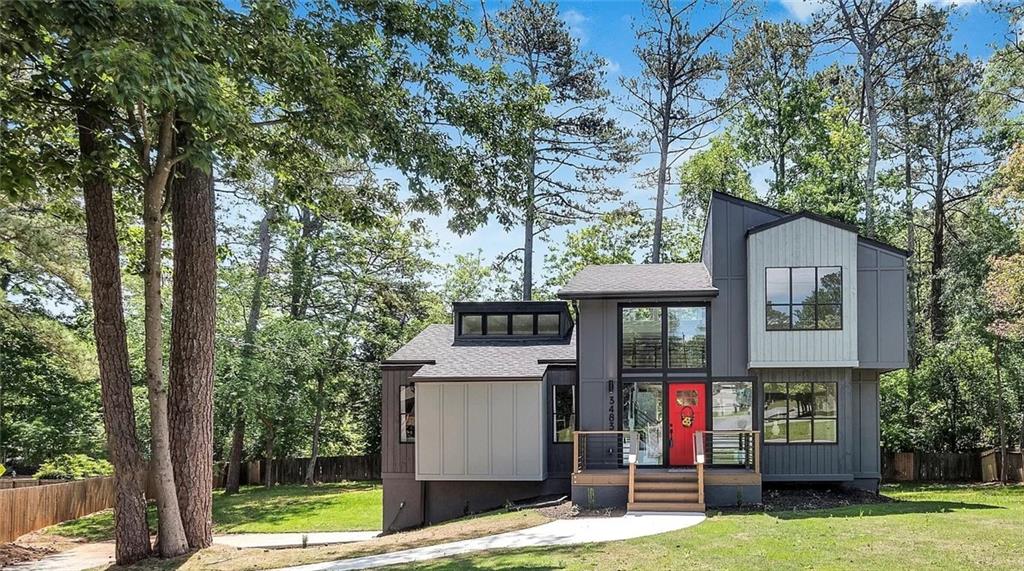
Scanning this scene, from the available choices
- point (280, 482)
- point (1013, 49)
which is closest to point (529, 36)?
point (1013, 49)

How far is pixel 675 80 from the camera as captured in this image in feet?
90.8

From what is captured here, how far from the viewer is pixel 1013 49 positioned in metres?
22.6

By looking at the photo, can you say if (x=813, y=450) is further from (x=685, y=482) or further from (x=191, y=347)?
(x=191, y=347)

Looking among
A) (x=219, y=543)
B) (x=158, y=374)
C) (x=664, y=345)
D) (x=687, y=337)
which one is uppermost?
(x=687, y=337)

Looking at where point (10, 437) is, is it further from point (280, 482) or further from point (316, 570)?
point (316, 570)

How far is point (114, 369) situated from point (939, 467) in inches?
902

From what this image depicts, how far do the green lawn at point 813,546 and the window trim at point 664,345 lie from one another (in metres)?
3.75

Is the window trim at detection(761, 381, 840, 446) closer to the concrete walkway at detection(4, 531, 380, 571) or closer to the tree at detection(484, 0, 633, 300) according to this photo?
the concrete walkway at detection(4, 531, 380, 571)

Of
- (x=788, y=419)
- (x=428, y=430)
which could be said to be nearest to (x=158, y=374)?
(x=428, y=430)

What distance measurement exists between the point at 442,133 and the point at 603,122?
17197mm

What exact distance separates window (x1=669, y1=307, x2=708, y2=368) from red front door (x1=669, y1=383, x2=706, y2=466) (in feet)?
1.62

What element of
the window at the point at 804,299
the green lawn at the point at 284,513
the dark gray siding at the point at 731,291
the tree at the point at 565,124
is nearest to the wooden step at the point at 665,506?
the dark gray siding at the point at 731,291

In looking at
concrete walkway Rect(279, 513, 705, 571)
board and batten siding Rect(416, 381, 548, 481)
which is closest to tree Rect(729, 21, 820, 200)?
board and batten siding Rect(416, 381, 548, 481)

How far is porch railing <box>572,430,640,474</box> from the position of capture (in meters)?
16.7
